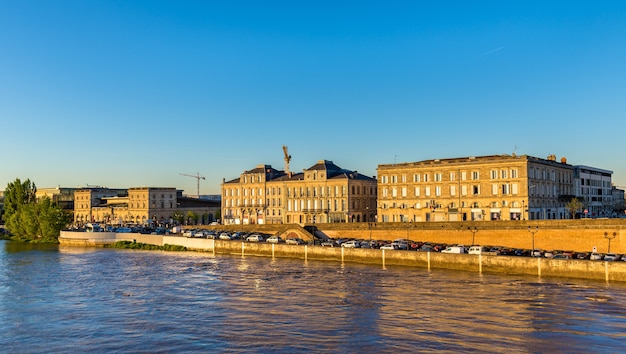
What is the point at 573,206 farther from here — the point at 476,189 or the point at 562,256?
the point at 562,256

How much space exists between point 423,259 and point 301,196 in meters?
50.2

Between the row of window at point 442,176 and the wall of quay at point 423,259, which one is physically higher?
the row of window at point 442,176

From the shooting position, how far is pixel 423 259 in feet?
198

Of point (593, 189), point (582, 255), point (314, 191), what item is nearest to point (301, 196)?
point (314, 191)

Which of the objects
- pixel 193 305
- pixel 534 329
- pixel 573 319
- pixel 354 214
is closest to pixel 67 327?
pixel 193 305

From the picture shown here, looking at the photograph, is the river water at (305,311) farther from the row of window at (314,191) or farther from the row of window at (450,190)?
the row of window at (314,191)

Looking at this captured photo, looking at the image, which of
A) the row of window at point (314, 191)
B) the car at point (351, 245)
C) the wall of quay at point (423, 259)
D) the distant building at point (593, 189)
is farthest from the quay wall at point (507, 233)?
the distant building at point (593, 189)

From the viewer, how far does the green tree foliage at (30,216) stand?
109 m

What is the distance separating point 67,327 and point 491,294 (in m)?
30.2

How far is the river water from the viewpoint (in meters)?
31.7

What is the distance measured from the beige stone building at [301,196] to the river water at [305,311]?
41440mm

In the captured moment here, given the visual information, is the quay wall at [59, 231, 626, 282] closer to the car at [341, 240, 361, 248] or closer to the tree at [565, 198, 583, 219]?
the car at [341, 240, 361, 248]

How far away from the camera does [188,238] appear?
84.8m

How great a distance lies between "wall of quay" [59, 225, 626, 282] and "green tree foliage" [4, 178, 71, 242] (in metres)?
27.9
